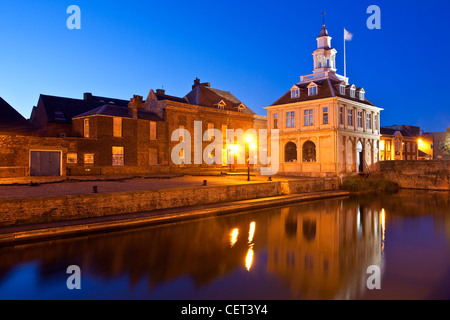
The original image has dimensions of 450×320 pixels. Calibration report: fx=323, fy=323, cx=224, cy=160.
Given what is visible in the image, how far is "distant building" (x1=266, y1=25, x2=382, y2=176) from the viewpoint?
3067 cm

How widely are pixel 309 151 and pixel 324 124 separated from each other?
10.3 feet

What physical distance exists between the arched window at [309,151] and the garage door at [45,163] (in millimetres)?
23015

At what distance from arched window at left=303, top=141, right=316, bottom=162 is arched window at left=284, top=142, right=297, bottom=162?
4.01ft

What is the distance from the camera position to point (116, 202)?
14117 millimetres

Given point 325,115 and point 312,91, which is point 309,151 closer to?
point 325,115

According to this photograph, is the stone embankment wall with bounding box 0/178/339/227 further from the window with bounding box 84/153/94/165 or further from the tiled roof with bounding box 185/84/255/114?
the tiled roof with bounding box 185/84/255/114

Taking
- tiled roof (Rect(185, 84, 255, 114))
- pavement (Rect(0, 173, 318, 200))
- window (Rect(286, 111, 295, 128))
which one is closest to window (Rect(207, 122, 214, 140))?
tiled roof (Rect(185, 84, 255, 114))

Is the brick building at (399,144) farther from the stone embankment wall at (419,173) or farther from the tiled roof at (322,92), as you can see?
the tiled roof at (322,92)

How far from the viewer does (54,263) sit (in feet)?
30.5
